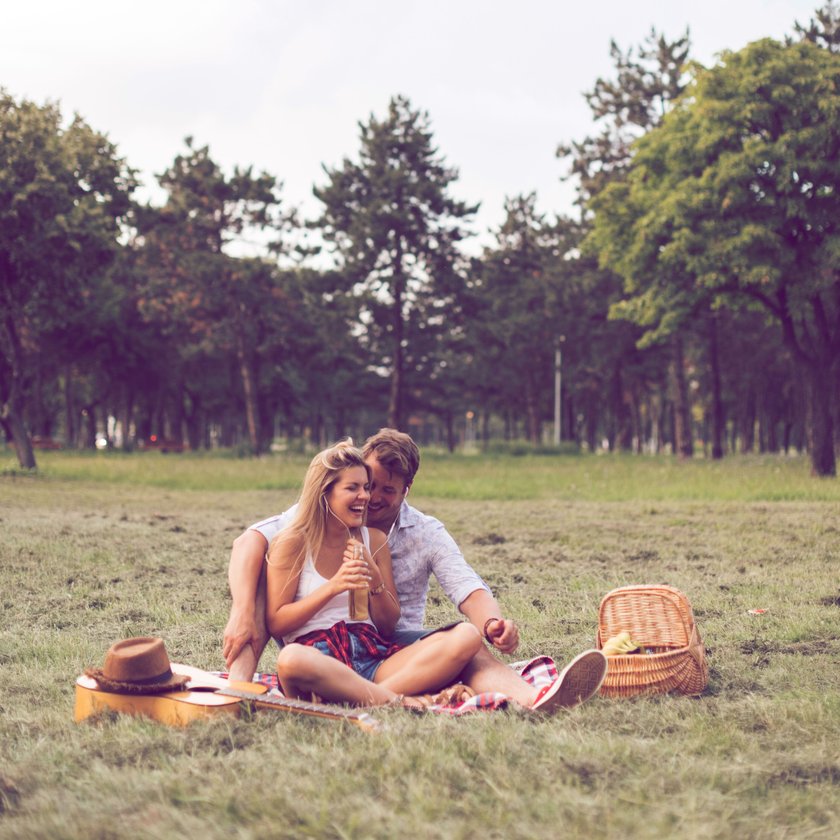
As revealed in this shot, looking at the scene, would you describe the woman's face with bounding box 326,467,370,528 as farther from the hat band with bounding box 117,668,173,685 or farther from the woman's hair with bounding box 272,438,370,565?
the hat band with bounding box 117,668,173,685

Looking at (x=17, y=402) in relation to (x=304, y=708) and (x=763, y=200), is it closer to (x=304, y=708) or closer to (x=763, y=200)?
(x=763, y=200)

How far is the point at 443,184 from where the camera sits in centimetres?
4225

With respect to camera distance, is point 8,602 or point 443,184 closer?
point 8,602

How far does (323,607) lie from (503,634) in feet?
2.91

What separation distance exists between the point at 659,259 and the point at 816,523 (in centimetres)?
1241

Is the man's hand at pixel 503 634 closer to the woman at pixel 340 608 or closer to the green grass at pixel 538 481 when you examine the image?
the woman at pixel 340 608

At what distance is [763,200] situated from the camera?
21953 millimetres

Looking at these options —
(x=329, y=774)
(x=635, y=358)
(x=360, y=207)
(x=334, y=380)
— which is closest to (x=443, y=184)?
(x=360, y=207)

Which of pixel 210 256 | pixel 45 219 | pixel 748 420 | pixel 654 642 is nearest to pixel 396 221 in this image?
pixel 210 256

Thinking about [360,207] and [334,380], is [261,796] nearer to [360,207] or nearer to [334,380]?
[360,207]

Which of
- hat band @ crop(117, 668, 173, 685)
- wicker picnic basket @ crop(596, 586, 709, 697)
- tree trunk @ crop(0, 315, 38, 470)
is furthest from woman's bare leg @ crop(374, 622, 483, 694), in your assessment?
tree trunk @ crop(0, 315, 38, 470)

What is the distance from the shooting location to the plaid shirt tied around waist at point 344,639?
4.82 m

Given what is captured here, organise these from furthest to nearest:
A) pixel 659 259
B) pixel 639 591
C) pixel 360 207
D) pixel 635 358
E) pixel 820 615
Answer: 1. pixel 635 358
2. pixel 360 207
3. pixel 659 259
4. pixel 820 615
5. pixel 639 591

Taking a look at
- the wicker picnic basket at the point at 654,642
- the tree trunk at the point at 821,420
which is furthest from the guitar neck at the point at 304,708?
the tree trunk at the point at 821,420
